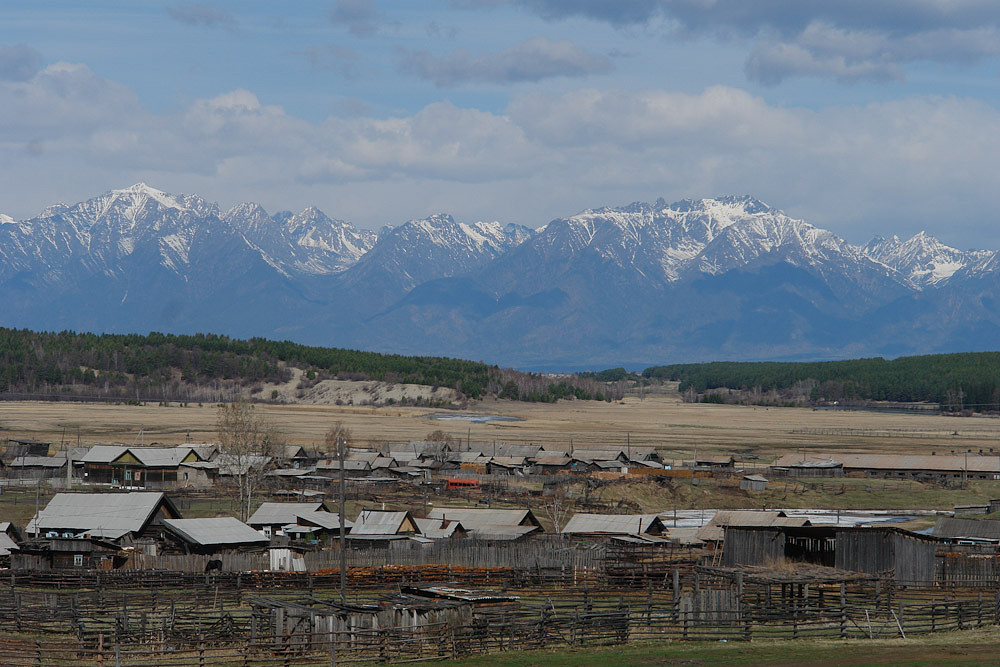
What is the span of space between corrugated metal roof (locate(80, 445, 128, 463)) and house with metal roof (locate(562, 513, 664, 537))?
46.2 metres

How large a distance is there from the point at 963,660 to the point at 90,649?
23823 millimetres

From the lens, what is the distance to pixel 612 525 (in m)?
68.4

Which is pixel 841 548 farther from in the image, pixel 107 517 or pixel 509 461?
pixel 509 461

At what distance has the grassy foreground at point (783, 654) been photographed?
33594 millimetres

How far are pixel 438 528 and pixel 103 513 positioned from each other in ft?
57.1

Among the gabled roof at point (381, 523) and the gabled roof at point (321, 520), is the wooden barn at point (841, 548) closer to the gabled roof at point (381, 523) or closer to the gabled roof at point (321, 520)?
the gabled roof at point (381, 523)

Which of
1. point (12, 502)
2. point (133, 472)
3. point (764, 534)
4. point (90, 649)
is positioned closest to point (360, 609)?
point (90, 649)

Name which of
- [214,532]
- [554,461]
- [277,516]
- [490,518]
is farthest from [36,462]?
[214,532]

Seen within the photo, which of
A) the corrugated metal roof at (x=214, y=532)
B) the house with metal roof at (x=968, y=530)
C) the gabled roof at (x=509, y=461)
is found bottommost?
the house with metal roof at (x=968, y=530)

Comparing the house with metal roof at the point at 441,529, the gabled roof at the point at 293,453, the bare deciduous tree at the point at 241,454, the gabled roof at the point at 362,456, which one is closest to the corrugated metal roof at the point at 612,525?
the house with metal roof at the point at 441,529

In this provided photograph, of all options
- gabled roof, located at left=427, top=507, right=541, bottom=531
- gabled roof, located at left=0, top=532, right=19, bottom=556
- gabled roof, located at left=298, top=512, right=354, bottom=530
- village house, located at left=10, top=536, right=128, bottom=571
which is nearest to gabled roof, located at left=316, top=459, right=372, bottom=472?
gabled roof, located at left=427, top=507, right=541, bottom=531

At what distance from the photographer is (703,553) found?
58.4 meters

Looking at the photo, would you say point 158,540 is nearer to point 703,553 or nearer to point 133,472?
point 703,553

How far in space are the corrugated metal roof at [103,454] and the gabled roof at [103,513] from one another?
3436cm
